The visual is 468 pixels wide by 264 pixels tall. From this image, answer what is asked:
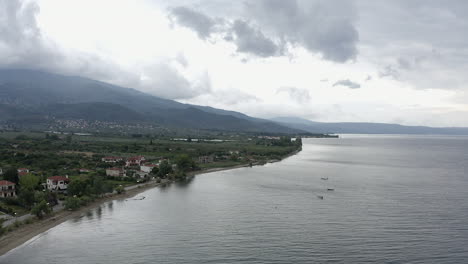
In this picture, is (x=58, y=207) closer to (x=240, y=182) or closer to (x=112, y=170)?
(x=112, y=170)

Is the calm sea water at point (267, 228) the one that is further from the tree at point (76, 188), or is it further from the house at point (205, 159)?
the house at point (205, 159)

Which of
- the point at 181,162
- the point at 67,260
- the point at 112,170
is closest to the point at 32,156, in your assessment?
the point at 112,170

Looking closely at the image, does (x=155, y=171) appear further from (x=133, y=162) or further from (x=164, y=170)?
(x=133, y=162)

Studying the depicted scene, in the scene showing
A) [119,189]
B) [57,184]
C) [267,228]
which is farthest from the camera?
[119,189]

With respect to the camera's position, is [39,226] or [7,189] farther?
[7,189]

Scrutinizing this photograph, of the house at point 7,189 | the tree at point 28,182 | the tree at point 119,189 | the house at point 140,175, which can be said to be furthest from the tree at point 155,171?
the house at point 7,189

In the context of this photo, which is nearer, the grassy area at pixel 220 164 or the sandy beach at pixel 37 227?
the sandy beach at pixel 37 227

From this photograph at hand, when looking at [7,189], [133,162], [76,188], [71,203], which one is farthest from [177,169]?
[71,203]
